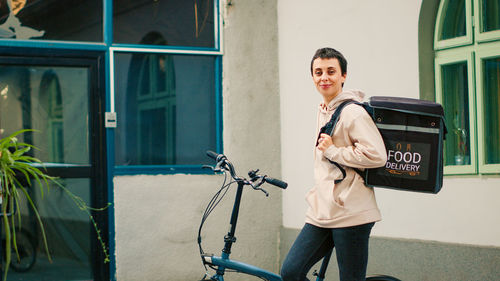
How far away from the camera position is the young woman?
3303mm

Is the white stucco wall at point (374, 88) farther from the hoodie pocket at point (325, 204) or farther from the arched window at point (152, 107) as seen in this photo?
the hoodie pocket at point (325, 204)

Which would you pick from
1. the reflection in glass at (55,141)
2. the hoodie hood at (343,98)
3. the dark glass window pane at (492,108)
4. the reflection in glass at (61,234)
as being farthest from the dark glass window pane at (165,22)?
the hoodie hood at (343,98)

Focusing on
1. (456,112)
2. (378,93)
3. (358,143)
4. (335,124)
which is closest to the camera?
(358,143)

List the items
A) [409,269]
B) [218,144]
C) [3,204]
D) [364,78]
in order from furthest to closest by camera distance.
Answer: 1. [218,144]
2. [364,78]
3. [409,269]
4. [3,204]

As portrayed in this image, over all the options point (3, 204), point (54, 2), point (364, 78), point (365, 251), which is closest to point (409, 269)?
point (364, 78)

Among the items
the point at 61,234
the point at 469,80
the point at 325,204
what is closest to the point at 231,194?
the point at 61,234

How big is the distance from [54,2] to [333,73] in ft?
12.2

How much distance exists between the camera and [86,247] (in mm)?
6238

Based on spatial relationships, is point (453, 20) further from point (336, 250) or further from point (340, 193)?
point (336, 250)

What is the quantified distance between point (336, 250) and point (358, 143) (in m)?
0.58

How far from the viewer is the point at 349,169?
340 cm

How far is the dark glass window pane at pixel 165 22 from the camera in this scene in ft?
21.0

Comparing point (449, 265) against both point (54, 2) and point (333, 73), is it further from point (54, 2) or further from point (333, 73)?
point (54, 2)

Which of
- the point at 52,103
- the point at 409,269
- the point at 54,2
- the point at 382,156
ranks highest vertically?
the point at 54,2
